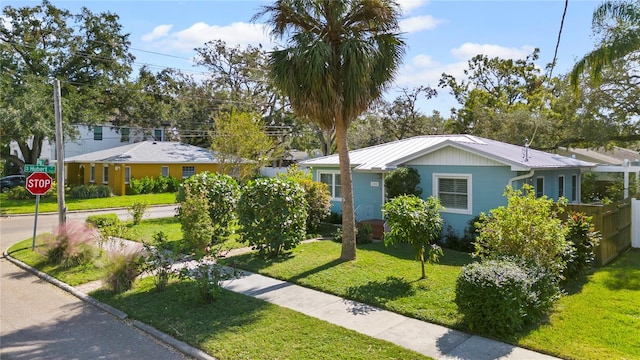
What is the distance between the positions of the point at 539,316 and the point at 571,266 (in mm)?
2659

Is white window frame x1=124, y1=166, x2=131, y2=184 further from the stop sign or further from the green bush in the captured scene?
the stop sign

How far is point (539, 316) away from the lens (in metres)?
6.94

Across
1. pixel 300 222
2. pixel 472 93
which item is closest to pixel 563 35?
pixel 300 222

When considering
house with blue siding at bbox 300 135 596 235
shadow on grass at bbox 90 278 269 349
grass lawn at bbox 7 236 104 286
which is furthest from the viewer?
house with blue siding at bbox 300 135 596 235

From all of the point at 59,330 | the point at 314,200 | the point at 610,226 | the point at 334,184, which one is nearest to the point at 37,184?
the point at 59,330

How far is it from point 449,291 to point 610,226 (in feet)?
20.2

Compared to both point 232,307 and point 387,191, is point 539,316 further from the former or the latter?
point 387,191

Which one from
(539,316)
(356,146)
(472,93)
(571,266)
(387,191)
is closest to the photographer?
(539,316)

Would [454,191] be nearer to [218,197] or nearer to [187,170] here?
[218,197]

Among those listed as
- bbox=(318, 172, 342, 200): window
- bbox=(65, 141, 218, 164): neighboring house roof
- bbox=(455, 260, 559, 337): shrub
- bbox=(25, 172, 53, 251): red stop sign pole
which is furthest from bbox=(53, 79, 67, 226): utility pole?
bbox=(65, 141, 218, 164): neighboring house roof

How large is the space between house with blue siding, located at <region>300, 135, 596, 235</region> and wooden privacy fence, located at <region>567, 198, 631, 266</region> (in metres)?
2.06

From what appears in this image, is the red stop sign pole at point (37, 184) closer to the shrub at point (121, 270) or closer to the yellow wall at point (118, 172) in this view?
the shrub at point (121, 270)

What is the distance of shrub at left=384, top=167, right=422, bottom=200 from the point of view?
14523 mm

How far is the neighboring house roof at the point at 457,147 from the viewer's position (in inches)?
512
